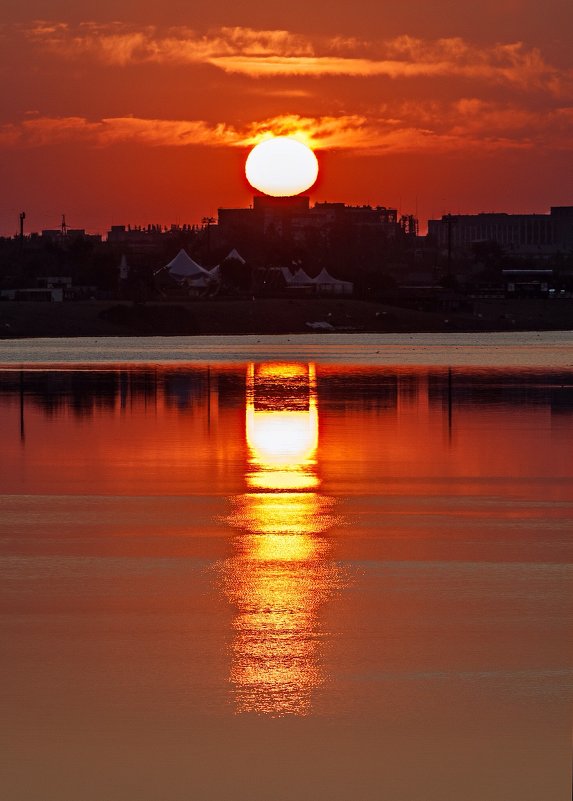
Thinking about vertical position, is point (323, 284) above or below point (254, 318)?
above

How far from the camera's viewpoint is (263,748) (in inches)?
380

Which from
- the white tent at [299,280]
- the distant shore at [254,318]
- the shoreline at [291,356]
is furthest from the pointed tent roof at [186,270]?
the shoreline at [291,356]

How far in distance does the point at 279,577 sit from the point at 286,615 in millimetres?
1779

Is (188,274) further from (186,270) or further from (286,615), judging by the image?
(286,615)

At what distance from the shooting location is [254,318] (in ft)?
437

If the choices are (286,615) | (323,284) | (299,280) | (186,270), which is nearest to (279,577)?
(286,615)

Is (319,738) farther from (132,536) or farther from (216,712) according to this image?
(132,536)

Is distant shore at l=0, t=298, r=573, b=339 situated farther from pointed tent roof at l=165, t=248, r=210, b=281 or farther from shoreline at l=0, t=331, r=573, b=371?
shoreline at l=0, t=331, r=573, b=371

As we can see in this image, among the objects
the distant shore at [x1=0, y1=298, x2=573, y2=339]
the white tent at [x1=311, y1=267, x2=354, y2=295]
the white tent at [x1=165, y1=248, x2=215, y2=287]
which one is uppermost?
the white tent at [x1=165, y1=248, x2=215, y2=287]

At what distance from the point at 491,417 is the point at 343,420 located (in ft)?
10.8

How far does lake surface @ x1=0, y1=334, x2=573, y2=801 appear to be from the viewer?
31.0 ft

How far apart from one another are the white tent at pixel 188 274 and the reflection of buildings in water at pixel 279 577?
131 m

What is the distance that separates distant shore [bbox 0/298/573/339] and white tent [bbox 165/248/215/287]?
1163 cm

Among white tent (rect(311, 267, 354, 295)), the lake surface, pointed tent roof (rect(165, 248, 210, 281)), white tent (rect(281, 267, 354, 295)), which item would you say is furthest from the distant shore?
the lake surface
